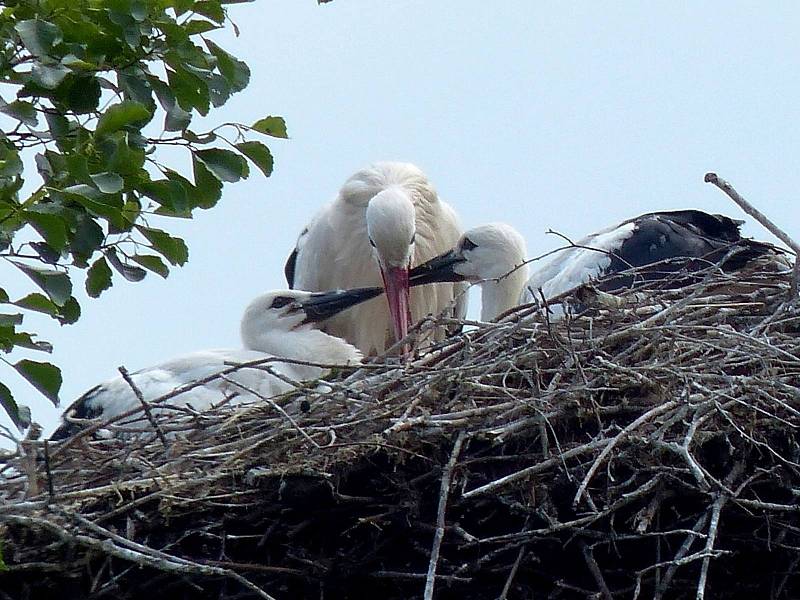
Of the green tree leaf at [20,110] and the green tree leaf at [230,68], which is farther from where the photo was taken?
the green tree leaf at [230,68]

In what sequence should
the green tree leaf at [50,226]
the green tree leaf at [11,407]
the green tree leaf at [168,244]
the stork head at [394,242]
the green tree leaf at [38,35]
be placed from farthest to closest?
the stork head at [394,242] < the green tree leaf at [168,244] < the green tree leaf at [11,407] < the green tree leaf at [38,35] < the green tree leaf at [50,226]

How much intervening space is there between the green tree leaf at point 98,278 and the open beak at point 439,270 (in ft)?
7.71

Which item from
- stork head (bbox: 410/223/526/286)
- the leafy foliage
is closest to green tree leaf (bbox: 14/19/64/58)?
the leafy foliage

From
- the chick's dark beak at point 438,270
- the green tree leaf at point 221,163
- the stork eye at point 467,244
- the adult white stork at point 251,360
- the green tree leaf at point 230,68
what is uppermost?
the green tree leaf at point 230,68

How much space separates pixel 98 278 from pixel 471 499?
93cm

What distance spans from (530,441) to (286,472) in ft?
1.70

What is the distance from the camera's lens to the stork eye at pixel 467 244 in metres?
5.38

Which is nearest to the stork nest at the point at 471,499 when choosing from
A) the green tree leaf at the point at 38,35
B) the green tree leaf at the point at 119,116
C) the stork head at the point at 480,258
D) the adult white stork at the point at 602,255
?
Result: the green tree leaf at the point at 119,116

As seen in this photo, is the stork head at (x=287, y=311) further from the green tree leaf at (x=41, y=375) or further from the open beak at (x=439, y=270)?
the green tree leaf at (x=41, y=375)

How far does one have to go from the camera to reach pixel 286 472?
122 inches

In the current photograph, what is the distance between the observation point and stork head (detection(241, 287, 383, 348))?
5.07 meters

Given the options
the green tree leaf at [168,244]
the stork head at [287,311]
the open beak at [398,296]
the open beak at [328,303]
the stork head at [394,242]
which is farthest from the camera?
the open beak at [398,296]

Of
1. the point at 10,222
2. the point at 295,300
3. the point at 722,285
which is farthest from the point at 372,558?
the point at 295,300

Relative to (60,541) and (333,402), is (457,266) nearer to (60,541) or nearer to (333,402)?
(333,402)
